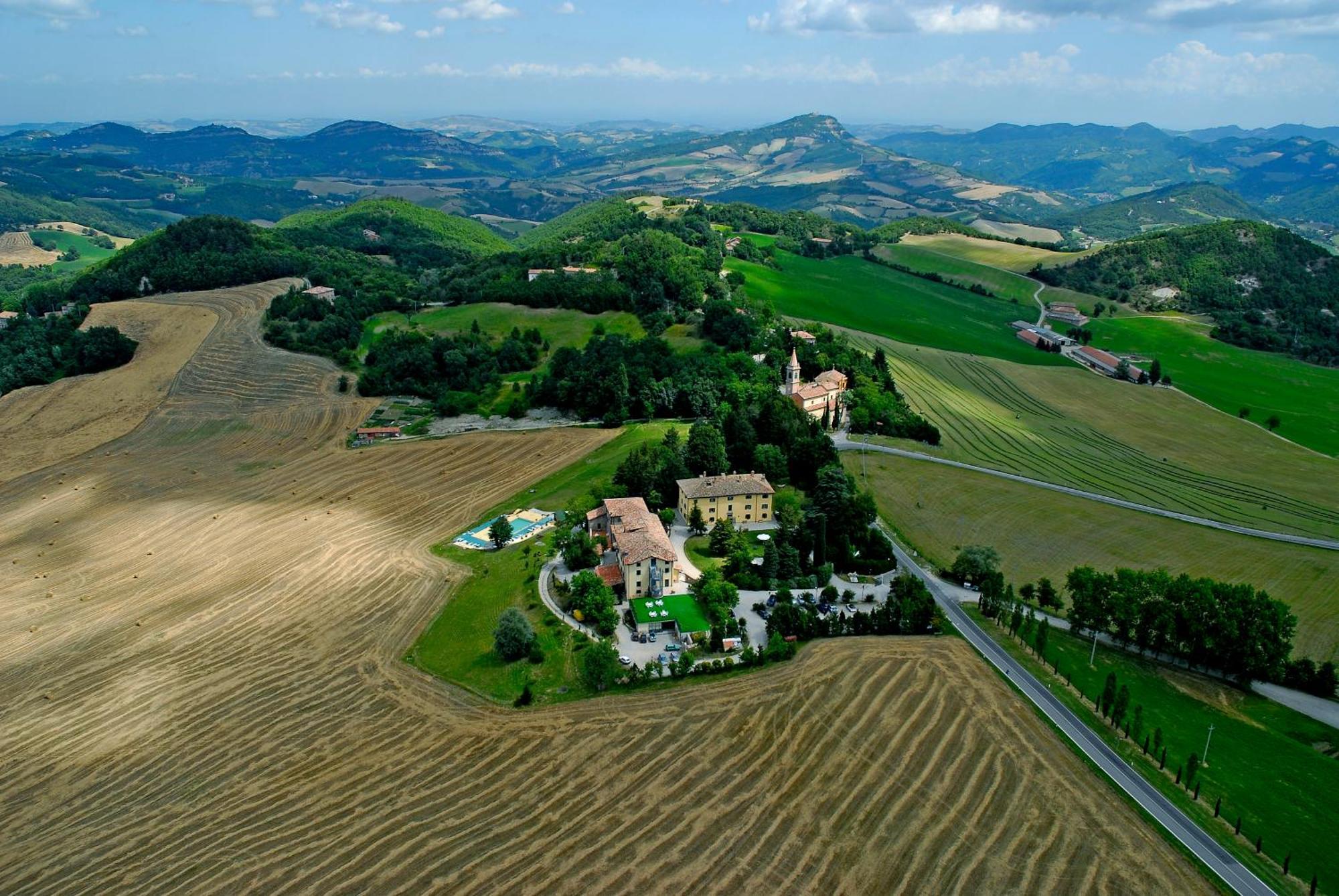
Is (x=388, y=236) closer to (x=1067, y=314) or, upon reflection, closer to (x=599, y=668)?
(x=1067, y=314)

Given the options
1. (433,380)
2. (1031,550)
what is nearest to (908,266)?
(433,380)

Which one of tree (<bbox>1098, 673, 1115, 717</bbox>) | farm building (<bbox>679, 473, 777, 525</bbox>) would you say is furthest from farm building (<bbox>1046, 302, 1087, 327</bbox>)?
tree (<bbox>1098, 673, 1115, 717</bbox>)

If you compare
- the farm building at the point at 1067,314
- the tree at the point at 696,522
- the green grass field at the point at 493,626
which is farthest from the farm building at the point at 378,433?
the farm building at the point at 1067,314

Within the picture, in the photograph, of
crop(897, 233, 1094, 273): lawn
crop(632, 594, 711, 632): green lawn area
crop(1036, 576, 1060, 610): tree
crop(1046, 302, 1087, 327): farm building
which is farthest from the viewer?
crop(897, 233, 1094, 273): lawn

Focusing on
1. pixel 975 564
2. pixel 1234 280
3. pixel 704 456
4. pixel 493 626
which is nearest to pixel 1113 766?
pixel 975 564

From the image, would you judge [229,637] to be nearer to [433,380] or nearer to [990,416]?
[433,380]

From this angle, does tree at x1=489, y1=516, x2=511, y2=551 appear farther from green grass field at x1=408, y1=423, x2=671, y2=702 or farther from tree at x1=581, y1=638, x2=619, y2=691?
tree at x1=581, y1=638, x2=619, y2=691
